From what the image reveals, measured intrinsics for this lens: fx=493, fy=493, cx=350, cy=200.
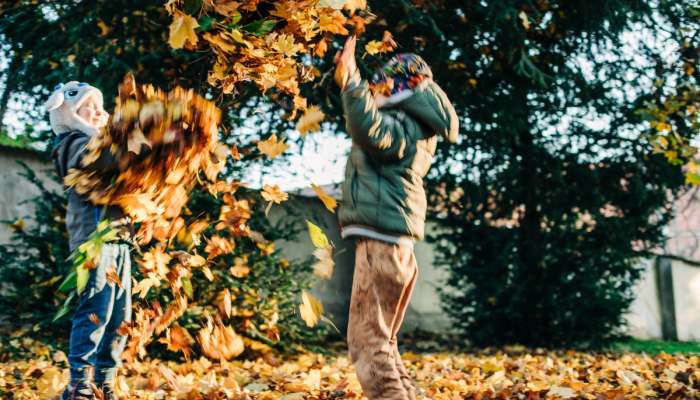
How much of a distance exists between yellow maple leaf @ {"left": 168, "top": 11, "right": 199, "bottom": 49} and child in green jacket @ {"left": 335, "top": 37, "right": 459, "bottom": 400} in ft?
1.67

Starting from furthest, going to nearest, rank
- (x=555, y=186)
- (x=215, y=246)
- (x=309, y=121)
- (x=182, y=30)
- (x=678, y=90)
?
(x=555, y=186) → (x=678, y=90) → (x=215, y=246) → (x=309, y=121) → (x=182, y=30)

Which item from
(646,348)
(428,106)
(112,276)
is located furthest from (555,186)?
(112,276)

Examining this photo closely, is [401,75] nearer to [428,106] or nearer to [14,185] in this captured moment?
[428,106]

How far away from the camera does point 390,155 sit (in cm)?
194

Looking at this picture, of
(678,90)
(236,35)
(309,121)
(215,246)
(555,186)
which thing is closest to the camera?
(236,35)

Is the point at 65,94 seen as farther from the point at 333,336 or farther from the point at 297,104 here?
the point at 333,336

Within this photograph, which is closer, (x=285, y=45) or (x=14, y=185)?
(x=285, y=45)

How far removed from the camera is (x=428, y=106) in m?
2.04

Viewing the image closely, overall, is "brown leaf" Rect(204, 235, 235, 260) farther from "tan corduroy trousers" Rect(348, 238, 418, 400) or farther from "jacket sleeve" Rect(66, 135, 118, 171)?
"tan corduroy trousers" Rect(348, 238, 418, 400)

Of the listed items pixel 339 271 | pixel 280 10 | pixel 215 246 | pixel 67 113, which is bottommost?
pixel 339 271

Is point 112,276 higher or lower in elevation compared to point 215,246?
lower

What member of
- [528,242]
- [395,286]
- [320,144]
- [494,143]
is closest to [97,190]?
[395,286]

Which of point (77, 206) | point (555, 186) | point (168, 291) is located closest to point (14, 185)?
point (168, 291)

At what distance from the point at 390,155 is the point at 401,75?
368 millimetres
